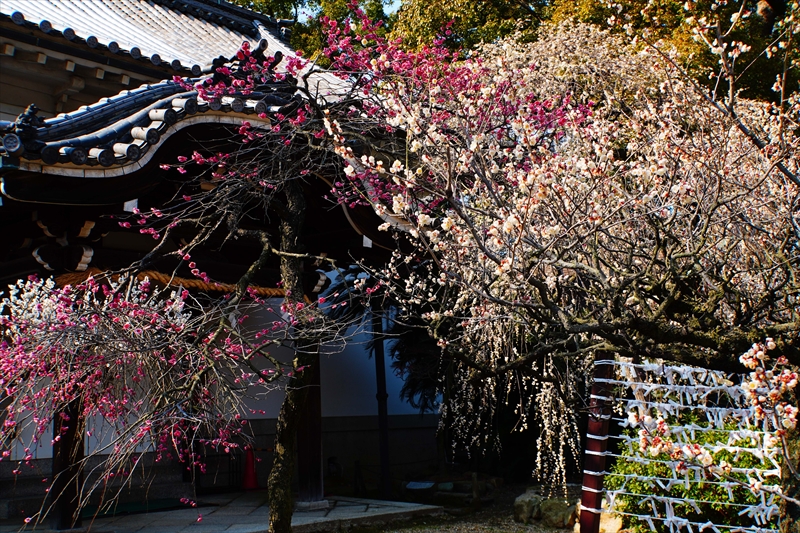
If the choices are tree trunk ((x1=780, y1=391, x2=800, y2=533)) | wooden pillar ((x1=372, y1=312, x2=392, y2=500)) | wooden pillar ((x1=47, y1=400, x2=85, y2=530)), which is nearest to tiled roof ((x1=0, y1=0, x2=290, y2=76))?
wooden pillar ((x1=47, y1=400, x2=85, y2=530))

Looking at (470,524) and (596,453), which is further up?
(596,453)

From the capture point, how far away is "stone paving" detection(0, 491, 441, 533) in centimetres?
698

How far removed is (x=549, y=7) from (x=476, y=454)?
28.0 ft

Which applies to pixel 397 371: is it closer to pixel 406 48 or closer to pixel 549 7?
pixel 406 48

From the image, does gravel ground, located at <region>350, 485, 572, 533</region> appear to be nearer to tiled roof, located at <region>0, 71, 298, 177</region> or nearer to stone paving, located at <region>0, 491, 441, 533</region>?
stone paving, located at <region>0, 491, 441, 533</region>

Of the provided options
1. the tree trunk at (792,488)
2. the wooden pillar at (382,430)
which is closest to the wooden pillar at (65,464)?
the wooden pillar at (382,430)

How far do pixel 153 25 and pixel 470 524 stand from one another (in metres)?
9.28

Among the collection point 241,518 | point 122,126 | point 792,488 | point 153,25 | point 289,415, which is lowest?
point 241,518

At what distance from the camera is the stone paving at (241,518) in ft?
22.9

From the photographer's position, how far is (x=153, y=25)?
11.9 m

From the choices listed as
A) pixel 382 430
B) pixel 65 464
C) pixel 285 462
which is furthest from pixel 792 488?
pixel 382 430

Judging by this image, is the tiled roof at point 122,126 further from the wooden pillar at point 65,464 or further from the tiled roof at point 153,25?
the wooden pillar at point 65,464

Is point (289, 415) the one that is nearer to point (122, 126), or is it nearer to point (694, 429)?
point (122, 126)

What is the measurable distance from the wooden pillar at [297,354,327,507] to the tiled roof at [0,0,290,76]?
13.0ft
